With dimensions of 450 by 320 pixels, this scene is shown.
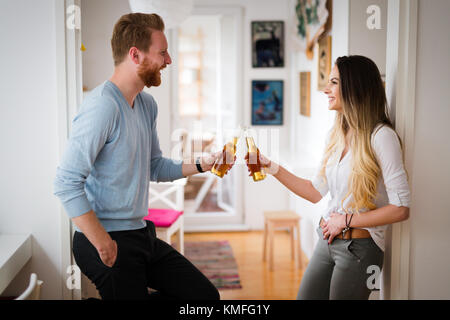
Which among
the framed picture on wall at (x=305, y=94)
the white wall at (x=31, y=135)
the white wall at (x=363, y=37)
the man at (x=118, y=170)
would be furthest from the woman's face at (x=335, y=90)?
the framed picture on wall at (x=305, y=94)

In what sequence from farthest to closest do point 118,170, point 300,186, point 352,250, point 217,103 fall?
point 217,103, point 300,186, point 352,250, point 118,170

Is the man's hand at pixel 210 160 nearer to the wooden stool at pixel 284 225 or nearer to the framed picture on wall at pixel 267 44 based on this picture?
the wooden stool at pixel 284 225

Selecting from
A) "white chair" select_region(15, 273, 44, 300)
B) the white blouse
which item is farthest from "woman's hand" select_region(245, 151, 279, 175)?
"white chair" select_region(15, 273, 44, 300)

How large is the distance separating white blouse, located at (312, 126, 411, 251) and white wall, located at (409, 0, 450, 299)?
19 cm

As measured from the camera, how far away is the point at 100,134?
141 centimetres

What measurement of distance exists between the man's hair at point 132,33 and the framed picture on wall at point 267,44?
9.38 ft

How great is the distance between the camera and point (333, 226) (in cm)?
178

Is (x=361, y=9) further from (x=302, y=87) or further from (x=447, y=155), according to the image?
(x=302, y=87)

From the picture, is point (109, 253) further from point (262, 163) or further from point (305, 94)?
point (305, 94)

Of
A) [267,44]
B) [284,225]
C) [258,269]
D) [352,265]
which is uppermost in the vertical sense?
[267,44]

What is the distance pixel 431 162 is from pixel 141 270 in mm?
1147

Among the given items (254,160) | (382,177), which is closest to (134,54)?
(254,160)

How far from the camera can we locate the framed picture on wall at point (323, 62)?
9.93ft

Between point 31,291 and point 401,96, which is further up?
point 401,96
